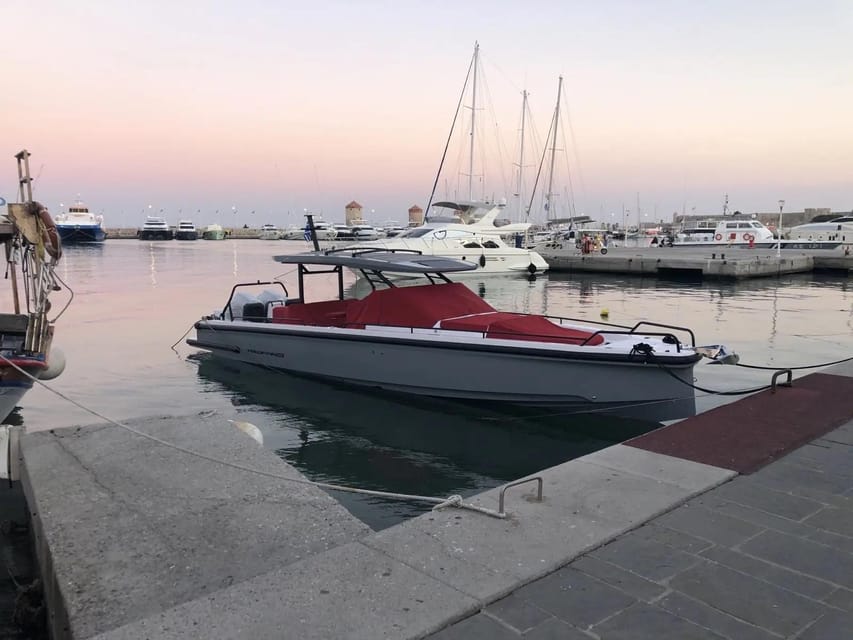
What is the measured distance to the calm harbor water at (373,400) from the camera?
25.6 feet

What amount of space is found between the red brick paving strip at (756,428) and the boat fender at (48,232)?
6481 millimetres

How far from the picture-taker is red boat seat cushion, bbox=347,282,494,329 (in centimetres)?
980

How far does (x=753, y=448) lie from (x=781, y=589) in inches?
88.4

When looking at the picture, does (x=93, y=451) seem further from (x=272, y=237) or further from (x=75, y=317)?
(x=272, y=237)

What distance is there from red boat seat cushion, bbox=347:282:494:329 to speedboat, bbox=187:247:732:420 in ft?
0.06

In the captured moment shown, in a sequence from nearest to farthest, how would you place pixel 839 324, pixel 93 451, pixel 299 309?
pixel 93 451, pixel 299 309, pixel 839 324

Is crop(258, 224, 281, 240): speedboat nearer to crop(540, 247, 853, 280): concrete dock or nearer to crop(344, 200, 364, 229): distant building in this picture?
crop(344, 200, 364, 229): distant building

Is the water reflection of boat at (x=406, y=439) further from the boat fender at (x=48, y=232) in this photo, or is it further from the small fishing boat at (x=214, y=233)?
the small fishing boat at (x=214, y=233)

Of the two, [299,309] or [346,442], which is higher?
[299,309]

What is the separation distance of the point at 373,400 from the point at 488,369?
2280 mm

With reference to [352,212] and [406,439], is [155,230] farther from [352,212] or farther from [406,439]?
[406,439]

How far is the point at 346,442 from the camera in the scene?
870 cm

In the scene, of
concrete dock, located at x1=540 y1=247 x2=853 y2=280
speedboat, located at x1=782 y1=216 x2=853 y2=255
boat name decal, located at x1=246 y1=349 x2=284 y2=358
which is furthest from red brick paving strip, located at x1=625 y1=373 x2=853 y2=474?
speedboat, located at x1=782 y1=216 x2=853 y2=255

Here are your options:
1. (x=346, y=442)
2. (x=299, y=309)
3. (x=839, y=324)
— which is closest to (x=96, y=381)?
(x=299, y=309)
